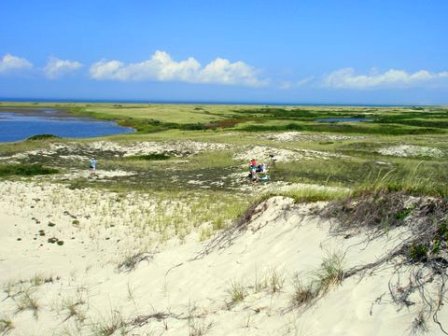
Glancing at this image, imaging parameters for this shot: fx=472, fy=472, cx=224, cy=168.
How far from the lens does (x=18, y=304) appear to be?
27.0 feet

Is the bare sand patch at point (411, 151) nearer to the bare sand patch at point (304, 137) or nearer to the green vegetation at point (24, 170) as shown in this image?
the bare sand patch at point (304, 137)

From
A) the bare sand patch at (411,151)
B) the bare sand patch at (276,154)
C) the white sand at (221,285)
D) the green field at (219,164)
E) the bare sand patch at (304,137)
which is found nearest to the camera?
the white sand at (221,285)

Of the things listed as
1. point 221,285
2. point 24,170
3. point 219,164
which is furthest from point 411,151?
point 221,285

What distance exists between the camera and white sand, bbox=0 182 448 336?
551 cm

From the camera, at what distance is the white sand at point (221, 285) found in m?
5.51

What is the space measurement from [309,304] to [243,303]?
41.7 inches

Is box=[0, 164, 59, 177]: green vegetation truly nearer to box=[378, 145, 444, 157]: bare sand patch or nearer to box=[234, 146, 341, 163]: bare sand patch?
box=[234, 146, 341, 163]: bare sand patch

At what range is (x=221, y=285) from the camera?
7.55 metres

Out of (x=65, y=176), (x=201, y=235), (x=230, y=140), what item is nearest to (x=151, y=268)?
(x=201, y=235)

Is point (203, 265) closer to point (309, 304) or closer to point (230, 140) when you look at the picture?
point (309, 304)

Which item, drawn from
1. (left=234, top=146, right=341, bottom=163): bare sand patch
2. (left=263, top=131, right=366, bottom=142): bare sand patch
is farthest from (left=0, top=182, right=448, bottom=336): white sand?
(left=263, top=131, right=366, bottom=142): bare sand patch

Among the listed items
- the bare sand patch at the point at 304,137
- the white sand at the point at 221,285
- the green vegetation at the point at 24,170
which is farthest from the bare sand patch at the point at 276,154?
the white sand at the point at 221,285

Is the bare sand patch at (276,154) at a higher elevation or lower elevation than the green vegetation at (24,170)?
higher

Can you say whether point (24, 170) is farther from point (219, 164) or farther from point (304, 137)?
point (304, 137)
